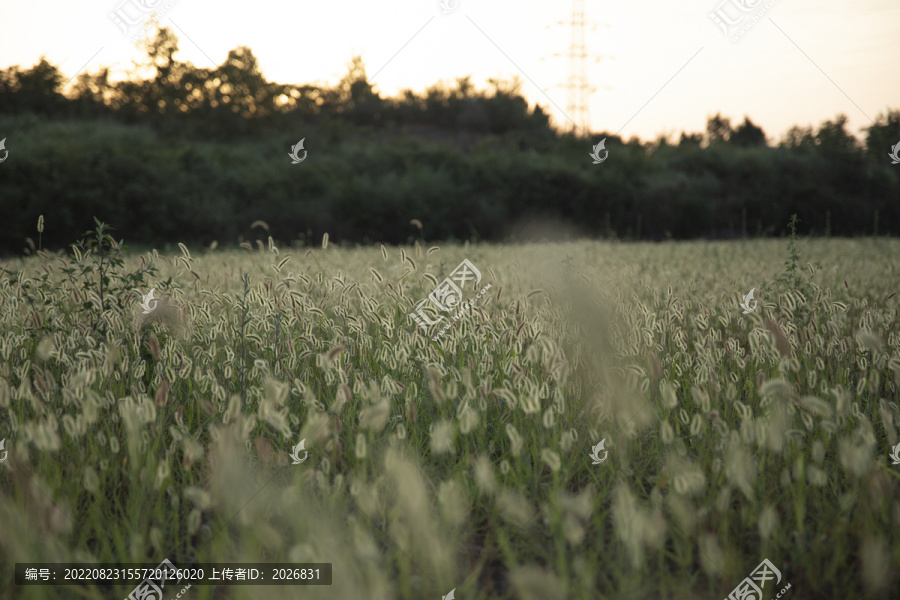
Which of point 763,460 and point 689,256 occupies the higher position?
point 689,256

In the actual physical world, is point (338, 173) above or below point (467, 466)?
above

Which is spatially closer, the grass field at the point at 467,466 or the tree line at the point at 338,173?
the grass field at the point at 467,466

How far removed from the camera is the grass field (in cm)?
147

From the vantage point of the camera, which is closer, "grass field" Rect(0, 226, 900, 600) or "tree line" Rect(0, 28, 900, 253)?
"grass field" Rect(0, 226, 900, 600)

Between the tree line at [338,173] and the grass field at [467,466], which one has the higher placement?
the tree line at [338,173]

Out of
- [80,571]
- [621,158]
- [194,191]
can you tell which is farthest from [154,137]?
[80,571]

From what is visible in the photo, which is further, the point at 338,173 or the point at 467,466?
the point at 338,173

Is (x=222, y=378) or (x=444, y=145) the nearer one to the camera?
(x=222, y=378)

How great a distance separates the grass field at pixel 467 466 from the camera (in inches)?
57.7

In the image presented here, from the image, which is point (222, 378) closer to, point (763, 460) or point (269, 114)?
point (763, 460)

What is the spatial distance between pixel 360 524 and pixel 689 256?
841 cm

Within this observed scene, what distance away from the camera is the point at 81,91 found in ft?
63.5

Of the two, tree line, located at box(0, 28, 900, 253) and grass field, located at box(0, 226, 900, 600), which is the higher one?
tree line, located at box(0, 28, 900, 253)

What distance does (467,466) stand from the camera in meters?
2.04
